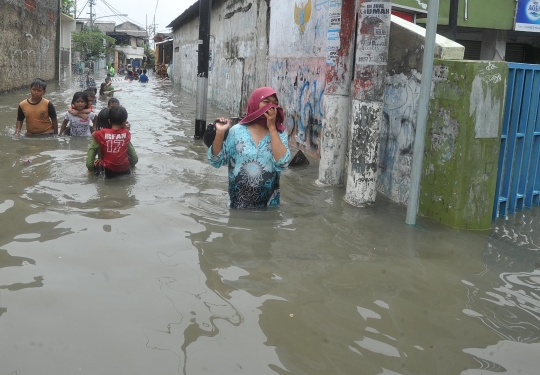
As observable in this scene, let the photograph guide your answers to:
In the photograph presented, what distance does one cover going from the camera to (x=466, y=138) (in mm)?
5027

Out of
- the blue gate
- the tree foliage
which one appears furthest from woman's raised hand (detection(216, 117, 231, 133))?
the tree foliage

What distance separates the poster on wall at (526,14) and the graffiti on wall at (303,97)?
9.08 metres

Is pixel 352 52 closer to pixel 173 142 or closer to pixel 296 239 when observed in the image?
pixel 296 239

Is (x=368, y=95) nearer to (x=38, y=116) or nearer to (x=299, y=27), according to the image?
(x=299, y=27)

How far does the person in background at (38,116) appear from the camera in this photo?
29.8 ft

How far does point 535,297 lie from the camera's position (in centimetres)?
369

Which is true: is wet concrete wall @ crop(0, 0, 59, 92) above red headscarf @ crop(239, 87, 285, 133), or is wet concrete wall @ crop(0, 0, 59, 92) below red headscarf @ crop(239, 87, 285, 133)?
above

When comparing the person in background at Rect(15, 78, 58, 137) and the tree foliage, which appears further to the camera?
the tree foliage

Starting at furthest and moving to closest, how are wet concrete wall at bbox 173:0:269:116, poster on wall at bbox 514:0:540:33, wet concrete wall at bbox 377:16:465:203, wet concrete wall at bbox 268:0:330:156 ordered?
poster on wall at bbox 514:0:540:33, wet concrete wall at bbox 173:0:269:116, wet concrete wall at bbox 268:0:330:156, wet concrete wall at bbox 377:16:465:203

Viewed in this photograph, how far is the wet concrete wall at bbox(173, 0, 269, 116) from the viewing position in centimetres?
1308

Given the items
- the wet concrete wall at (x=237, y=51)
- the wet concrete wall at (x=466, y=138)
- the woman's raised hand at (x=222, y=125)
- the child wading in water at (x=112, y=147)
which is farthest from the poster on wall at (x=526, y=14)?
the woman's raised hand at (x=222, y=125)

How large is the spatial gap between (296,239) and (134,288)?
1599 millimetres

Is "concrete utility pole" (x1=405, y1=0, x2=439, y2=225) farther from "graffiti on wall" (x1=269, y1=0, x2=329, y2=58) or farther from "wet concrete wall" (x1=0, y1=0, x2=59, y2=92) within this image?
"wet concrete wall" (x1=0, y1=0, x2=59, y2=92)

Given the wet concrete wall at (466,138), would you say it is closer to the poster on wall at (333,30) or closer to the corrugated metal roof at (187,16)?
the poster on wall at (333,30)
